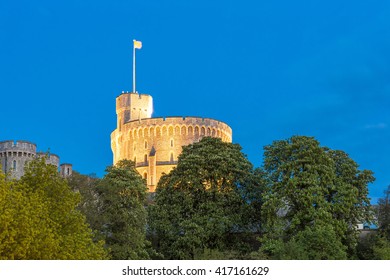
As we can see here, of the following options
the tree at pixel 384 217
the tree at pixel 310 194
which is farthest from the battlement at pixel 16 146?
the tree at pixel 384 217

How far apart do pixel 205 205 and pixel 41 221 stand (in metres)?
22.6

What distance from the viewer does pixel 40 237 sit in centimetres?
2905

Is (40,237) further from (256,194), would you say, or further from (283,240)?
(256,194)

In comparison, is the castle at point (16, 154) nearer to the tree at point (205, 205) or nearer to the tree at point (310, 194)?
the tree at point (205, 205)

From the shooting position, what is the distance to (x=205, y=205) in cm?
5184

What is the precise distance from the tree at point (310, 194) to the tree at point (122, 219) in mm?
7774

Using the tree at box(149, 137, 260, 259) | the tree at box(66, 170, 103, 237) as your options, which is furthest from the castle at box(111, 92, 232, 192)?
the tree at box(66, 170, 103, 237)

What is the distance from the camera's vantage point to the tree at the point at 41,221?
27.6m

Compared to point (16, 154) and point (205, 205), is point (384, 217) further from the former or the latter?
point (16, 154)

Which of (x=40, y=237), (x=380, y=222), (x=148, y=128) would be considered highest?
(x=148, y=128)

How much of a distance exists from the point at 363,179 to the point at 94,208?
1873 centimetres
